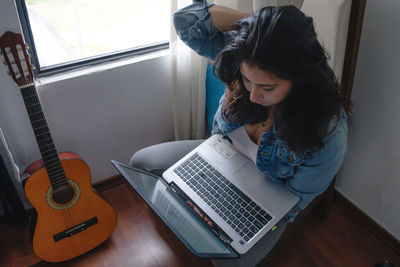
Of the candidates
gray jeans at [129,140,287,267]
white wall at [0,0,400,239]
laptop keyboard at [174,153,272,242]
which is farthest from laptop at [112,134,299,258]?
white wall at [0,0,400,239]

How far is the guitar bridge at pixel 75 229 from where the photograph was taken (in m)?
1.31

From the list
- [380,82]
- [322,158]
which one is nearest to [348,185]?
[380,82]

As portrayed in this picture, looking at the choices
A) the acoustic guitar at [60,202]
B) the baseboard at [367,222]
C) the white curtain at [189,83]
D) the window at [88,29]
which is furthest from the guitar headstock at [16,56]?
the baseboard at [367,222]

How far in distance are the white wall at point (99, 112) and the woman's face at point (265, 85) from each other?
685mm

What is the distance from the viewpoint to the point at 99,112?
1448mm

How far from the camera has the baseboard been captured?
4.58 ft

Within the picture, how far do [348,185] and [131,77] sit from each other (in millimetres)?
1092

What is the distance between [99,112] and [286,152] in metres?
0.84

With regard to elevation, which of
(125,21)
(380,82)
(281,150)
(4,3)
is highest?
(4,3)

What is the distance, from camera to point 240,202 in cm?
102

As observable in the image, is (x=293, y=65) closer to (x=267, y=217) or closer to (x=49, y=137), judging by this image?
(x=267, y=217)

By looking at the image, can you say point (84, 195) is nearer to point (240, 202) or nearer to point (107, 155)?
point (107, 155)

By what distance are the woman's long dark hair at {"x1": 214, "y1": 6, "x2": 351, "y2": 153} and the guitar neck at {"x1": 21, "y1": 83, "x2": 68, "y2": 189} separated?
632 mm

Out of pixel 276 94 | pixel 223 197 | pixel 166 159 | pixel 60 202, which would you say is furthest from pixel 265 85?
pixel 60 202
